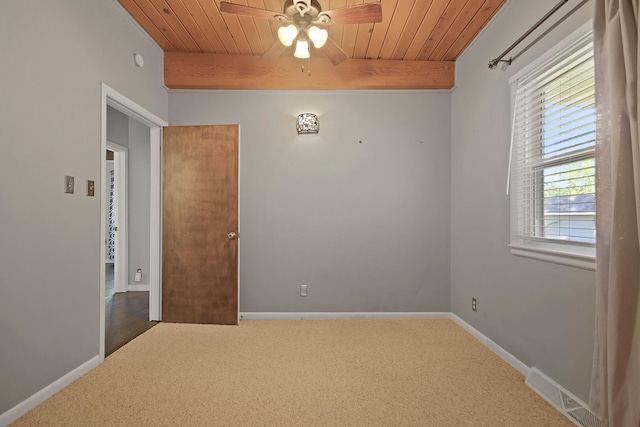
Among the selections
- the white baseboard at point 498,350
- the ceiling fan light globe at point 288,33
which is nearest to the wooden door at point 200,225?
the ceiling fan light globe at point 288,33

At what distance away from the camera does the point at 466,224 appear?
2842 millimetres

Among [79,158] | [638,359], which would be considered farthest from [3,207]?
[638,359]

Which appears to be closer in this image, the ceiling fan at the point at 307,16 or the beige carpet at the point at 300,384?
the beige carpet at the point at 300,384

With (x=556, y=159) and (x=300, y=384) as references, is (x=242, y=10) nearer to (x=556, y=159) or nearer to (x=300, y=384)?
(x=556, y=159)

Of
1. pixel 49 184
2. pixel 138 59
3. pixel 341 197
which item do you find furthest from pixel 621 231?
pixel 138 59

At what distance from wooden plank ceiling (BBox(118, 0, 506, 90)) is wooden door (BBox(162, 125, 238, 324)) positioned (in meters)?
0.61

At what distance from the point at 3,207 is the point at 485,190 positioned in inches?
126

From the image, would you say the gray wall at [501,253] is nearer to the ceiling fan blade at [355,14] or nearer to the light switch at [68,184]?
the ceiling fan blade at [355,14]

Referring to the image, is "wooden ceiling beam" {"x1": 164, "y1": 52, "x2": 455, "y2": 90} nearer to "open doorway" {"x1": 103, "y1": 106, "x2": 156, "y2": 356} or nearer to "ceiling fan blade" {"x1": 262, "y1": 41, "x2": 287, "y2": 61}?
"ceiling fan blade" {"x1": 262, "y1": 41, "x2": 287, "y2": 61}

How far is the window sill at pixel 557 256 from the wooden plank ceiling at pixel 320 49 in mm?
1841

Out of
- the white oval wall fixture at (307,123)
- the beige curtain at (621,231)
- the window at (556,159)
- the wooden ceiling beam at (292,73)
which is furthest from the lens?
the white oval wall fixture at (307,123)

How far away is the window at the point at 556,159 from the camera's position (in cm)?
163

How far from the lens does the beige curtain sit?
1196mm

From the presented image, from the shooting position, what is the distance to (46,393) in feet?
5.66
